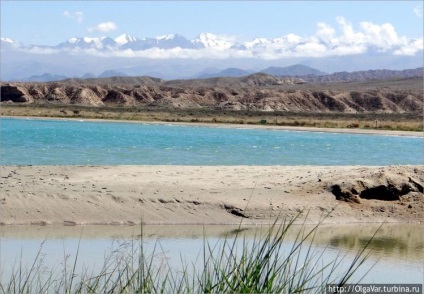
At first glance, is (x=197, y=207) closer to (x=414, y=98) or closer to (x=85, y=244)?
(x=85, y=244)

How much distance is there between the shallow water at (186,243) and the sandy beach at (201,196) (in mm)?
481

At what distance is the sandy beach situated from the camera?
46.8ft

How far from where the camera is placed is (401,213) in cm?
1580

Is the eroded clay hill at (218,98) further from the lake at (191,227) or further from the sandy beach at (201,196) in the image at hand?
the sandy beach at (201,196)

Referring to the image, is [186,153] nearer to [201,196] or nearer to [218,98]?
[201,196]

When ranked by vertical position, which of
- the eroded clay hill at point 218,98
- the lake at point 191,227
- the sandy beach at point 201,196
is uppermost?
the sandy beach at point 201,196

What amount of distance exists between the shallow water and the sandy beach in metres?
0.48

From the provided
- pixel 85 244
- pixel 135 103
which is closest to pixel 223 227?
pixel 85 244

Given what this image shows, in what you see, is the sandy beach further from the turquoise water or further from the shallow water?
the turquoise water

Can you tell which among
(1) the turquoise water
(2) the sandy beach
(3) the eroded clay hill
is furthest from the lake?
(3) the eroded clay hill

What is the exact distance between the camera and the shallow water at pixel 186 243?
10641 millimetres

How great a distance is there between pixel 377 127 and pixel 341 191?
37.7 meters

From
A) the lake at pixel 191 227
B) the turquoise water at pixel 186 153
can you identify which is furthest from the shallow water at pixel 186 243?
the turquoise water at pixel 186 153

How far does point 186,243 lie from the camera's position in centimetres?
1241
